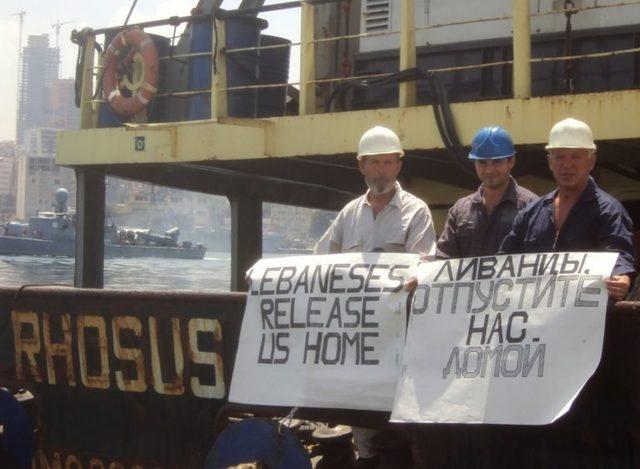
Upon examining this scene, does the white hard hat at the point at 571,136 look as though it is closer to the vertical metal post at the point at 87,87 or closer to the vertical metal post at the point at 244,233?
the vertical metal post at the point at 87,87

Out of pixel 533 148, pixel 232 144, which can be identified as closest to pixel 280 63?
pixel 232 144

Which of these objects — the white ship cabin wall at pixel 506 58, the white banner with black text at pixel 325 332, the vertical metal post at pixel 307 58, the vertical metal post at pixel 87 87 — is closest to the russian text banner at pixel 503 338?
the white banner with black text at pixel 325 332

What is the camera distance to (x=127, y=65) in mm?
10648

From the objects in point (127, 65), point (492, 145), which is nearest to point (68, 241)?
point (127, 65)

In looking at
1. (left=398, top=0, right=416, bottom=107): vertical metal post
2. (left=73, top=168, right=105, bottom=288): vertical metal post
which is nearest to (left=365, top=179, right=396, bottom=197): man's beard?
(left=398, top=0, right=416, bottom=107): vertical metal post

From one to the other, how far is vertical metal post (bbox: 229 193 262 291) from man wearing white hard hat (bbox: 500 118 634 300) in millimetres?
7888

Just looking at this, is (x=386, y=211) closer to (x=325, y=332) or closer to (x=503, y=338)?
(x=325, y=332)

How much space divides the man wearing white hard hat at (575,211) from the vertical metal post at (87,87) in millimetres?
7366

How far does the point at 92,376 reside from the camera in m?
5.63

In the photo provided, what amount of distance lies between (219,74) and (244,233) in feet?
10.1

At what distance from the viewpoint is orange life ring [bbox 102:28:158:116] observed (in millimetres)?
10500

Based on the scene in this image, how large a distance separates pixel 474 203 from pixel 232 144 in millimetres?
4663

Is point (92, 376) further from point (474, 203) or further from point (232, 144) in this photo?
point (232, 144)

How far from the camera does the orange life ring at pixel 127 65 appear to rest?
34.4ft
